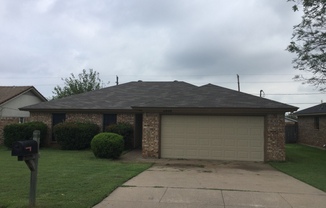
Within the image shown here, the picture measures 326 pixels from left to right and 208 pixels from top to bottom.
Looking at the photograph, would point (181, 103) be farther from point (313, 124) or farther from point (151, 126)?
point (313, 124)

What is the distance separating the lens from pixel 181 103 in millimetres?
15688

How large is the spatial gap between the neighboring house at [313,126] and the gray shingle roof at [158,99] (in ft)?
33.8

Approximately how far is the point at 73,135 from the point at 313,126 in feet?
61.7

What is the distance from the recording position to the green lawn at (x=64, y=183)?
6.82 meters

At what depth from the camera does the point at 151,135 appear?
15.7m

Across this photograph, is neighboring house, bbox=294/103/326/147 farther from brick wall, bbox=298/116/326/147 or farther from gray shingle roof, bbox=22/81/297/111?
gray shingle roof, bbox=22/81/297/111

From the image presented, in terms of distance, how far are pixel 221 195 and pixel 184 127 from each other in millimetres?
7883

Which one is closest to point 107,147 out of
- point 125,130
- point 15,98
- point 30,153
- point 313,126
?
point 125,130

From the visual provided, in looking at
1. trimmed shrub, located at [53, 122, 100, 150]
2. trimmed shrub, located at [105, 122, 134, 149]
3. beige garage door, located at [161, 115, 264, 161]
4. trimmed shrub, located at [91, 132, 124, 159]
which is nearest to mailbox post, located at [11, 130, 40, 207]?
trimmed shrub, located at [91, 132, 124, 159]

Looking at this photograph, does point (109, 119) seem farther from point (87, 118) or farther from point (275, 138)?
point (275, 138)

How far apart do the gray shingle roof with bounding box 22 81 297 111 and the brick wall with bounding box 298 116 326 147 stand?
10501 millimetres

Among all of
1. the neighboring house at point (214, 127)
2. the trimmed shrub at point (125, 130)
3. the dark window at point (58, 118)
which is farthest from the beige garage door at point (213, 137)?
the dark window at point (58, 118)

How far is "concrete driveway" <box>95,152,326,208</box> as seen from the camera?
23.0ft

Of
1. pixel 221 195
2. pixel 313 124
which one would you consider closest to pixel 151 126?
pixel 221 195
